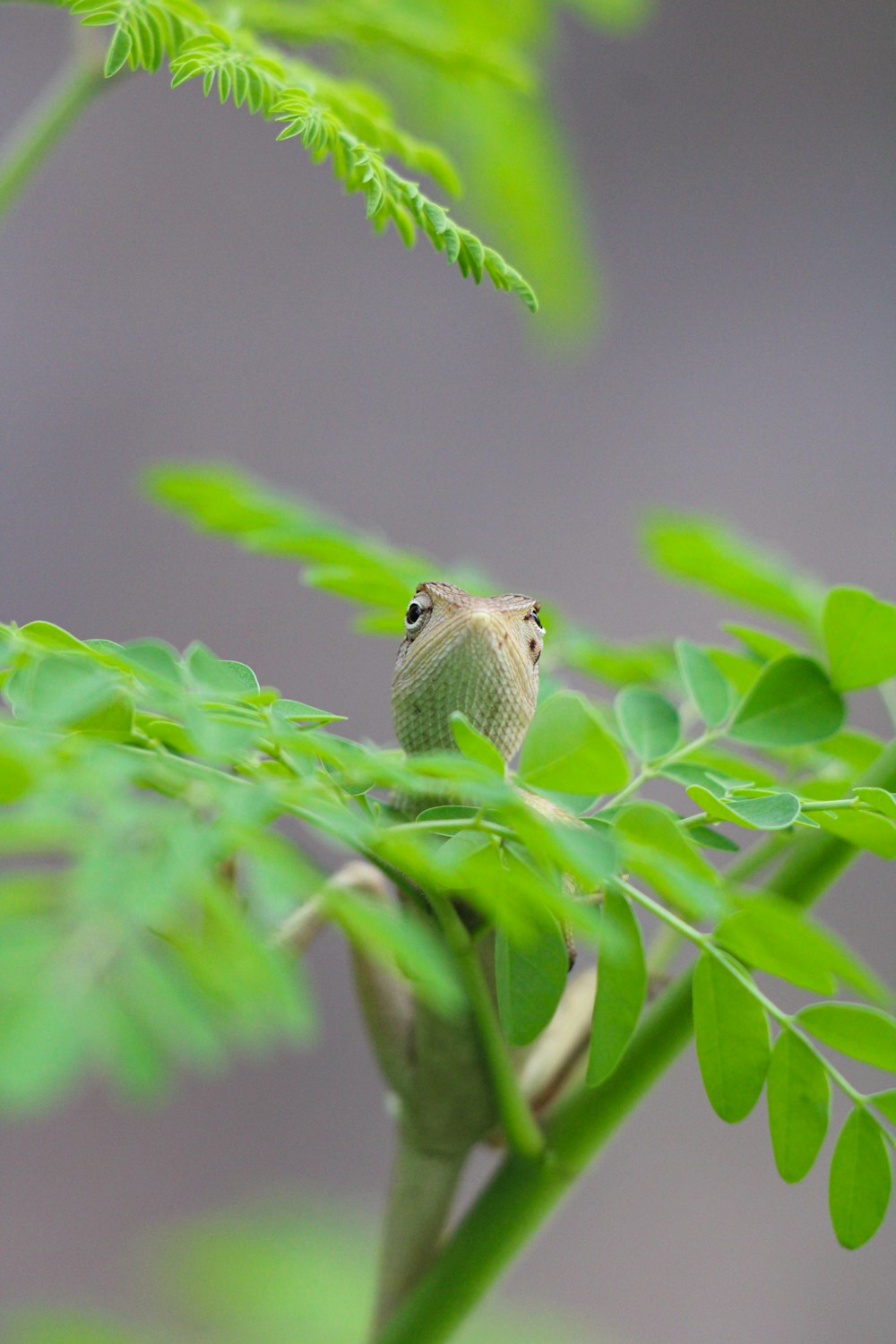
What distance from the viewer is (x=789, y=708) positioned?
2.56 feet

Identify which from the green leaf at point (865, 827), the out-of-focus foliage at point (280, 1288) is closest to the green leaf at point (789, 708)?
the green leaf at point (865, 827)

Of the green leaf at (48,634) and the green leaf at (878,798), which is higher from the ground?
the green leaf at (878,798)

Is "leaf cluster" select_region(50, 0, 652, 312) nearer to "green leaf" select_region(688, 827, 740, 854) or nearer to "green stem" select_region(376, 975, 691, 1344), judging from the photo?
"green leaf" select_region(688, 827, 740, 854)

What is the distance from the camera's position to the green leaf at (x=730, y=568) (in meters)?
0.95

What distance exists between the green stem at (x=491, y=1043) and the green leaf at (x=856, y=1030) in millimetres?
173

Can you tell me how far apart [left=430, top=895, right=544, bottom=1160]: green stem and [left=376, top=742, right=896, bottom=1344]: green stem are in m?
0.02

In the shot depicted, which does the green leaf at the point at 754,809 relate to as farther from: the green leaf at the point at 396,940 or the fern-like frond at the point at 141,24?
the fern-like frond at the point at 141,24

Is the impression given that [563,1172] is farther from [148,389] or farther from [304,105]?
[148,389]

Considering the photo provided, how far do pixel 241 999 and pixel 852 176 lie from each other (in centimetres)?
476

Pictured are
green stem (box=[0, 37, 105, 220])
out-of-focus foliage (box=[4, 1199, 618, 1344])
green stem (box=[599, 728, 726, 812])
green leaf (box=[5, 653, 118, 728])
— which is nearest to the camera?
green leaf (box=[5, 653, 118, 728])

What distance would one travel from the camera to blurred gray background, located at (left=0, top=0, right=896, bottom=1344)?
344 cm

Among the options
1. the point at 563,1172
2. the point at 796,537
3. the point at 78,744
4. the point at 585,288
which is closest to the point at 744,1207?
the point at 796,537

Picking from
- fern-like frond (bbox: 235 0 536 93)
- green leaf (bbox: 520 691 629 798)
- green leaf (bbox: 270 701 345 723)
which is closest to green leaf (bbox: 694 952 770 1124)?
green leaf (bbox: 520 691 629 798)

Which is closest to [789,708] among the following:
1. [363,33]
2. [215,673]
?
[215,673]
